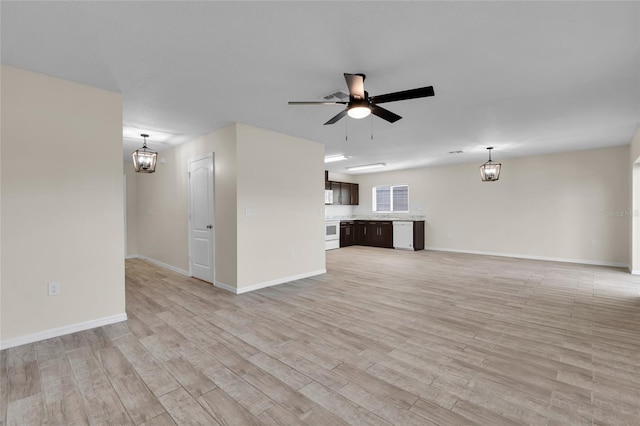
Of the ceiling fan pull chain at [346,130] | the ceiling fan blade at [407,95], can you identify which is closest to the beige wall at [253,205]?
the ceiling fan pull chain at [346,130]

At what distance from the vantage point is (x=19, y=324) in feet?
8.59

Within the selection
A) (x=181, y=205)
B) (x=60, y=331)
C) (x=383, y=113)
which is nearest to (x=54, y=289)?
(x=60, y=331)

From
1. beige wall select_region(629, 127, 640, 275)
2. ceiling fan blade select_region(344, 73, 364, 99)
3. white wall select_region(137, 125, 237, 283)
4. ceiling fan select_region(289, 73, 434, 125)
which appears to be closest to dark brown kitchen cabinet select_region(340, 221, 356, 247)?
white wall select_region(137, 125, 237, 283)

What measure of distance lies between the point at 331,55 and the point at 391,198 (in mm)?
7652

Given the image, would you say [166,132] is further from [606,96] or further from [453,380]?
[606,96]

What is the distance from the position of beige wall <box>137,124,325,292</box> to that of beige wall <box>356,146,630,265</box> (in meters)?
4.56

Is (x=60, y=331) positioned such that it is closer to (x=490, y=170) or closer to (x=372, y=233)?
(x=490, y=170)

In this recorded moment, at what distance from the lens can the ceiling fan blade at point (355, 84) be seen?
7.43 ft

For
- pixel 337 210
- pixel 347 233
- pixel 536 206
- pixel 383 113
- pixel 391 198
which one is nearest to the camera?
pixel 383 113

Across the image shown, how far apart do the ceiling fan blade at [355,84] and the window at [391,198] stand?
715cm

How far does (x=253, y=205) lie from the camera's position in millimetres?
4414

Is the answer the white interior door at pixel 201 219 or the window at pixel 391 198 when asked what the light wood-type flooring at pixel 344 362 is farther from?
the window at pixel 391 198

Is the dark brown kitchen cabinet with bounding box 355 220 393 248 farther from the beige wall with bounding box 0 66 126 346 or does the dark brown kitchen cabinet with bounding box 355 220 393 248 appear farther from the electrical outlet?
the electrical outlet

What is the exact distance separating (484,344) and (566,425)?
3.27ft
